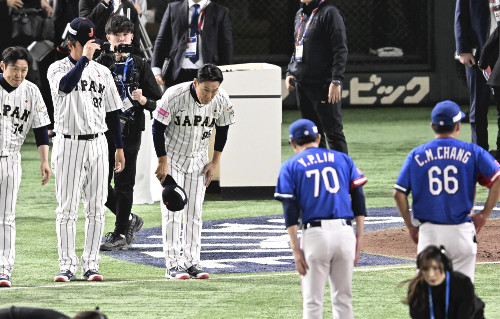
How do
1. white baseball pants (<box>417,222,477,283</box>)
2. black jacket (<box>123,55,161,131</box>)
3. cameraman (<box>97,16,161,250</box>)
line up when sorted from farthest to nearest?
black jacket (<box>123,55,161,131</box>), cameraman (<box>97,16,161,250</box>), white baseball pants (<box>417,222,477,283</box>)

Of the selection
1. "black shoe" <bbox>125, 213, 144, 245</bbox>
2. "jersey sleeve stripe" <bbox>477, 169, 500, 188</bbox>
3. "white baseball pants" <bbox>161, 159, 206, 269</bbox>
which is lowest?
"black shoe" <bbox>125, 213, 144, 245</bbox>

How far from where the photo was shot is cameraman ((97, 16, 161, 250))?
33.7 ft

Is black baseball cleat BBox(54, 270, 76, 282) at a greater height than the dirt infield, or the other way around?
black baseball cleat BBox(54, 270, 76, 282)

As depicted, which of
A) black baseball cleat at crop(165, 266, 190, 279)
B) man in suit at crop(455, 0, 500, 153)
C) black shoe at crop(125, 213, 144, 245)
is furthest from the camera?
man in suit at crop(455, 0, 500, 153)

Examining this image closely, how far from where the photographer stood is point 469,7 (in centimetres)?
1209

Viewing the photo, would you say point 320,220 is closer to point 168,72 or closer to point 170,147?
point 170,147

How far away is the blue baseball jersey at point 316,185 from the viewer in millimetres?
6695

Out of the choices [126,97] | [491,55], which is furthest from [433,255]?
[491,55]

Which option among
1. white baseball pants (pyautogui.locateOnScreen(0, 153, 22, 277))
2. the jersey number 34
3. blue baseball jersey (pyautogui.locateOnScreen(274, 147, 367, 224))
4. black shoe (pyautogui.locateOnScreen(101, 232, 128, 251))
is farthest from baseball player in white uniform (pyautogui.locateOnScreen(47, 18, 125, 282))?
the jersey number 34

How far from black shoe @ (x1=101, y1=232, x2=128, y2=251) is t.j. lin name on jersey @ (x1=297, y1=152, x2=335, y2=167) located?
410 centimetres

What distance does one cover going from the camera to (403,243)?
10664mm

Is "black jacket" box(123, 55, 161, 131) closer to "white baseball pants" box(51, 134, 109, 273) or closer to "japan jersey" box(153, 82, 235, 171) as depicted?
"japan jersey" box(153, 82, 235, 171)

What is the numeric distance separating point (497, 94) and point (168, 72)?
3.37m

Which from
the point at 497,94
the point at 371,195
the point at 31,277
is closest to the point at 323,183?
the point at 31,277
